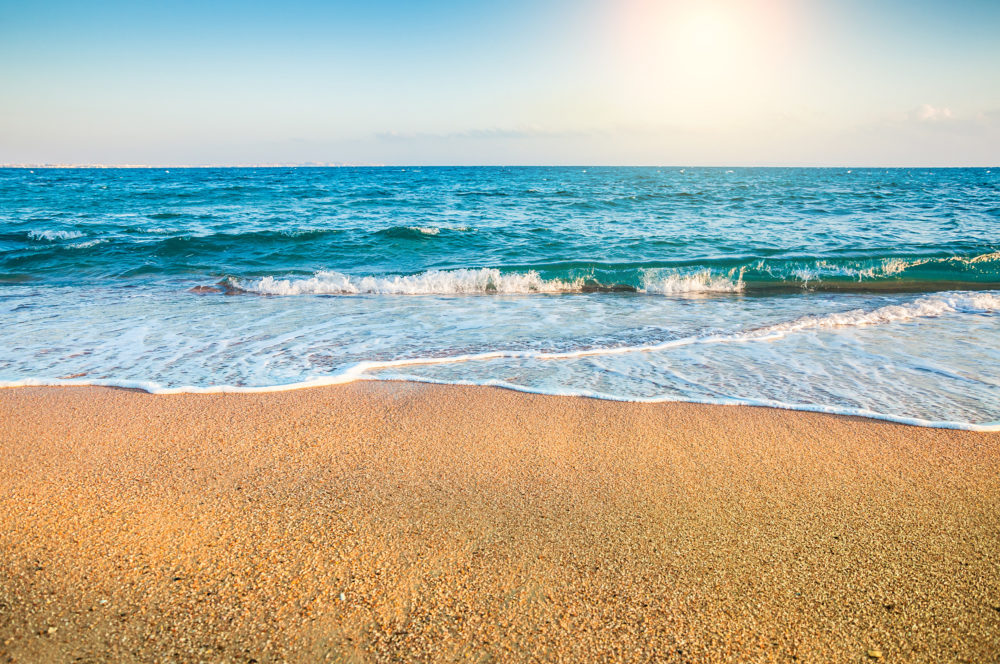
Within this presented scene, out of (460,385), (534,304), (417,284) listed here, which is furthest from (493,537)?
(417,284)

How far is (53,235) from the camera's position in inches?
528

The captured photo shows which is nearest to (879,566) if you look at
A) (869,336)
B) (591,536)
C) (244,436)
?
(591,536)

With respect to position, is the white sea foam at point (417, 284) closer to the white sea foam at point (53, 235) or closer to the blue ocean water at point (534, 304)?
the blue ocean water at point (534, 304)

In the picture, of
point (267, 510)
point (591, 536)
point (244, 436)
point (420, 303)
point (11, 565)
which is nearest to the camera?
point (11, 565)

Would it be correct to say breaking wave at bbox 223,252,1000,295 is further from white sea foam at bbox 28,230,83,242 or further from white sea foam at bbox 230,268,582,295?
white sea foam at bbox 28,230,83,242

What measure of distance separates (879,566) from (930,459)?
4.09 feet

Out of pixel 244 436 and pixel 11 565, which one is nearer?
pixel 11 565

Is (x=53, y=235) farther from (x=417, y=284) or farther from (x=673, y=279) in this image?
(x=673, y=279)

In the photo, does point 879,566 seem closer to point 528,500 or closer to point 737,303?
point 528,500

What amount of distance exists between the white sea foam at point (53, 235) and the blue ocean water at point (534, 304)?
0.07 metres

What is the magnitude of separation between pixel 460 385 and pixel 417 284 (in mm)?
5072

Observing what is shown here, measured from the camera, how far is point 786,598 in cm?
194

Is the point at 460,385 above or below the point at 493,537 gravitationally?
above

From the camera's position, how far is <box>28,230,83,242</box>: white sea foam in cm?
1314
